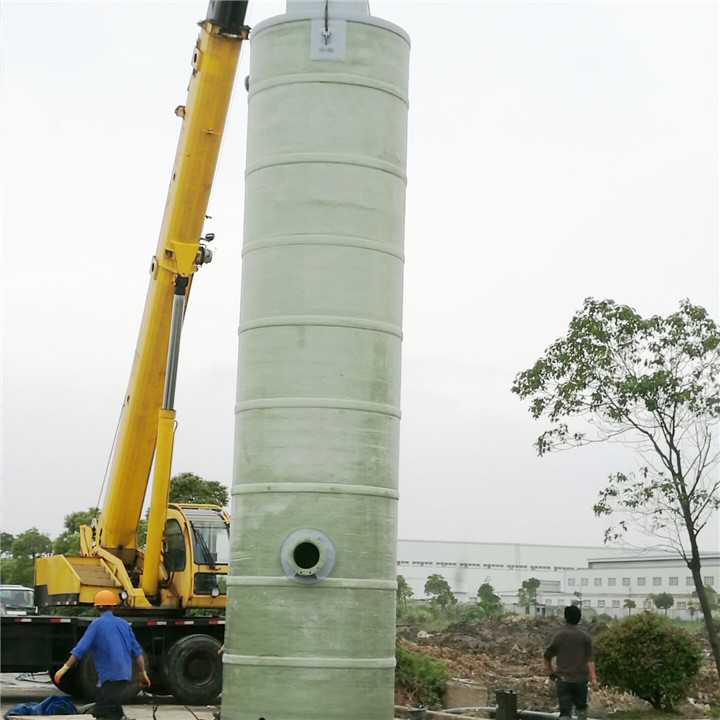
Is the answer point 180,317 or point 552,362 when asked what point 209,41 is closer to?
point 180,317

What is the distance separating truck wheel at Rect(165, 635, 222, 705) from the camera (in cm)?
1844

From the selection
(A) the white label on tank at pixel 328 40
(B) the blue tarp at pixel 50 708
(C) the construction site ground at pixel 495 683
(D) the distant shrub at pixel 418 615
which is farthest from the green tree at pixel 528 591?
(A) the white label on tank at pixel 328 40

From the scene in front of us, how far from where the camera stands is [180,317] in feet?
58.8

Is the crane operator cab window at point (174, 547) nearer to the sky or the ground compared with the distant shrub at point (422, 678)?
nearer to the sky

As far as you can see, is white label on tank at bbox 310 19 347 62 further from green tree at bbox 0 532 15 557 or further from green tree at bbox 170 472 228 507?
green tree at bbox 0 532 15 557

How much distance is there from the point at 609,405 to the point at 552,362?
112 cm

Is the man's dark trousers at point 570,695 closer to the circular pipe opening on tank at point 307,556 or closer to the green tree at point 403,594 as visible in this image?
the circular pipe opening on tank at point 307,556

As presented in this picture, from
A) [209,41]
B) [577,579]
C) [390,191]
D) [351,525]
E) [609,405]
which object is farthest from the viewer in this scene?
[577,579]

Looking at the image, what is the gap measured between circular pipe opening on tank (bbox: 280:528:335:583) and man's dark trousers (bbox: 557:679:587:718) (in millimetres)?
3557

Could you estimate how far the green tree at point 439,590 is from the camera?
54572 mm

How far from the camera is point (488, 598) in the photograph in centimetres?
5459

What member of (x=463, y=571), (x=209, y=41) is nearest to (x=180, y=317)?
(x=209, y=41)

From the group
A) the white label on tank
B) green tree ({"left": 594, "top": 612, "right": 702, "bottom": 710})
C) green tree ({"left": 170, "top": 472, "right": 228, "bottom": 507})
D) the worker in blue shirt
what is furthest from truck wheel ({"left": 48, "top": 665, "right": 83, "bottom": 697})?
green tree ({"left": 170, "top": 472, "right": 228, "bottom": 507})

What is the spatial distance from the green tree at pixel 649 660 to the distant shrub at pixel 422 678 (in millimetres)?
2553
